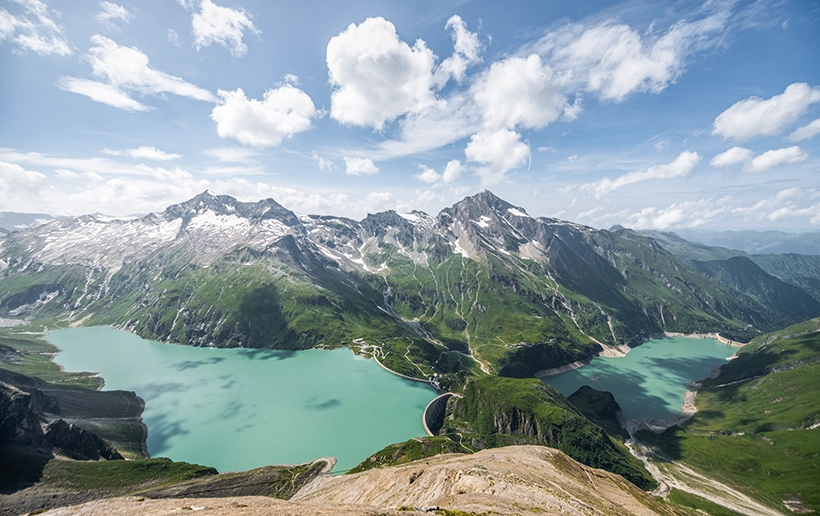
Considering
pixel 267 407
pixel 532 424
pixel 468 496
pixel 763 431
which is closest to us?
pixel 468 496

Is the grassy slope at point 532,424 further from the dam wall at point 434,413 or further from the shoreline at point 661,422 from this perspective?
the shoreline at point 661,422

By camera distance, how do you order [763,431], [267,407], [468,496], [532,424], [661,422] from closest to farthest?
[468,496] → [532,424] → [763,431] → [267,407] → [661,422]

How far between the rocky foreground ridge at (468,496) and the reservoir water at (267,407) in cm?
5518

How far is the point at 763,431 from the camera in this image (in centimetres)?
12975

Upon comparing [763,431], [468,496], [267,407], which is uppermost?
[468,496]

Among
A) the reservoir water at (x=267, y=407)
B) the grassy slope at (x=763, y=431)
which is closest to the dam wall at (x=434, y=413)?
the reservoir water at (x=267, y=407)

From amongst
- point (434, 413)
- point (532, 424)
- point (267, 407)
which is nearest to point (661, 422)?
point (532, 424)

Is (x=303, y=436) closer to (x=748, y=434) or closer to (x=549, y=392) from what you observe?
(x=549, y=392)

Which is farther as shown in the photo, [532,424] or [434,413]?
[434,413]

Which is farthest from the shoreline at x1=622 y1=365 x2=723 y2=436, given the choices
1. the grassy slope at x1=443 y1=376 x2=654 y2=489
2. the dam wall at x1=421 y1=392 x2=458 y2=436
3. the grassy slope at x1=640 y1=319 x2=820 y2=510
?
the dam wall at x1=421 y1=392 x2=458 y2=436

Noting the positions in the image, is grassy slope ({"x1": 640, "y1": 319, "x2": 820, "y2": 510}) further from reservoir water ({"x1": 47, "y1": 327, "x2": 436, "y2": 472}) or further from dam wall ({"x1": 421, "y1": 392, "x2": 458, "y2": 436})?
reservoir water ({"x1": 47, "y1": 327, "x2": 436, "y2": 472})

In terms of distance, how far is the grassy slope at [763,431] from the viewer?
103312 mm

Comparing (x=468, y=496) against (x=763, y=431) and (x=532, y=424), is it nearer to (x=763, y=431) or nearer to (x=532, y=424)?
(x=532, y=424)

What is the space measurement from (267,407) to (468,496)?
127282 millimetres
